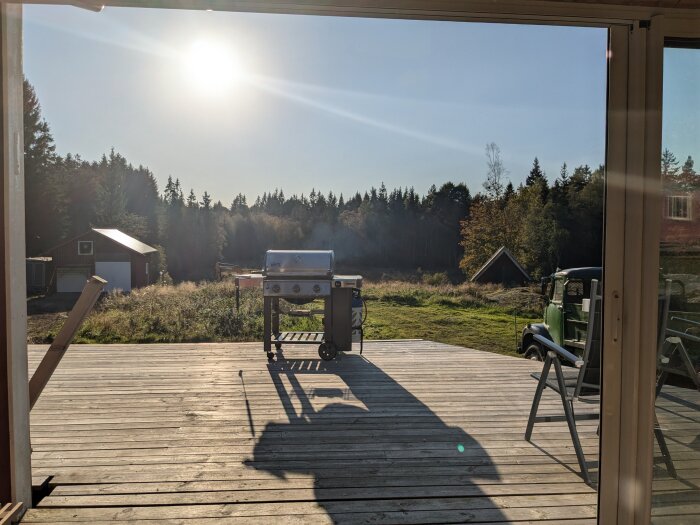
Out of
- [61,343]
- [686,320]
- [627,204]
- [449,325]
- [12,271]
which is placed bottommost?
[449,325]

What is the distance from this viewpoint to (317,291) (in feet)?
17.8

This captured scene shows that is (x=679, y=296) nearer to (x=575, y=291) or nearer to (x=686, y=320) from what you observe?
(x=686, y=320)

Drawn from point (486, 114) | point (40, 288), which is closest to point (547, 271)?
point (486, 114)

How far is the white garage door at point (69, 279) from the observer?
862 inches

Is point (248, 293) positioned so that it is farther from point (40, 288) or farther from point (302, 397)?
point (40, 288)

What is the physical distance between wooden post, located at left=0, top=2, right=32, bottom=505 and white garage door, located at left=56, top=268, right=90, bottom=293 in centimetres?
2169

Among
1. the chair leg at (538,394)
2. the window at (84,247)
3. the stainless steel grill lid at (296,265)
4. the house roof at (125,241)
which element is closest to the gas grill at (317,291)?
the stainless steel grill lid at (296,265)

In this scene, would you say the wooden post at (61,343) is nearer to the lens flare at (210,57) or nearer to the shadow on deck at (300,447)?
the shadow on deck at (300,447)

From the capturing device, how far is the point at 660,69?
185cm

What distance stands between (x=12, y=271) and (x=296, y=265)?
11.3ft

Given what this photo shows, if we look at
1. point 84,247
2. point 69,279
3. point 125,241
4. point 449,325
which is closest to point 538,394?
point 449,325

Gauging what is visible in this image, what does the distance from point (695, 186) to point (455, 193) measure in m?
33.7

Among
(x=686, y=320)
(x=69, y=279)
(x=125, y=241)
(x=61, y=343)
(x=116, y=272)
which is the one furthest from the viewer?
(x=125, y=241)

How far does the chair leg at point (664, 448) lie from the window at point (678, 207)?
712 mm
